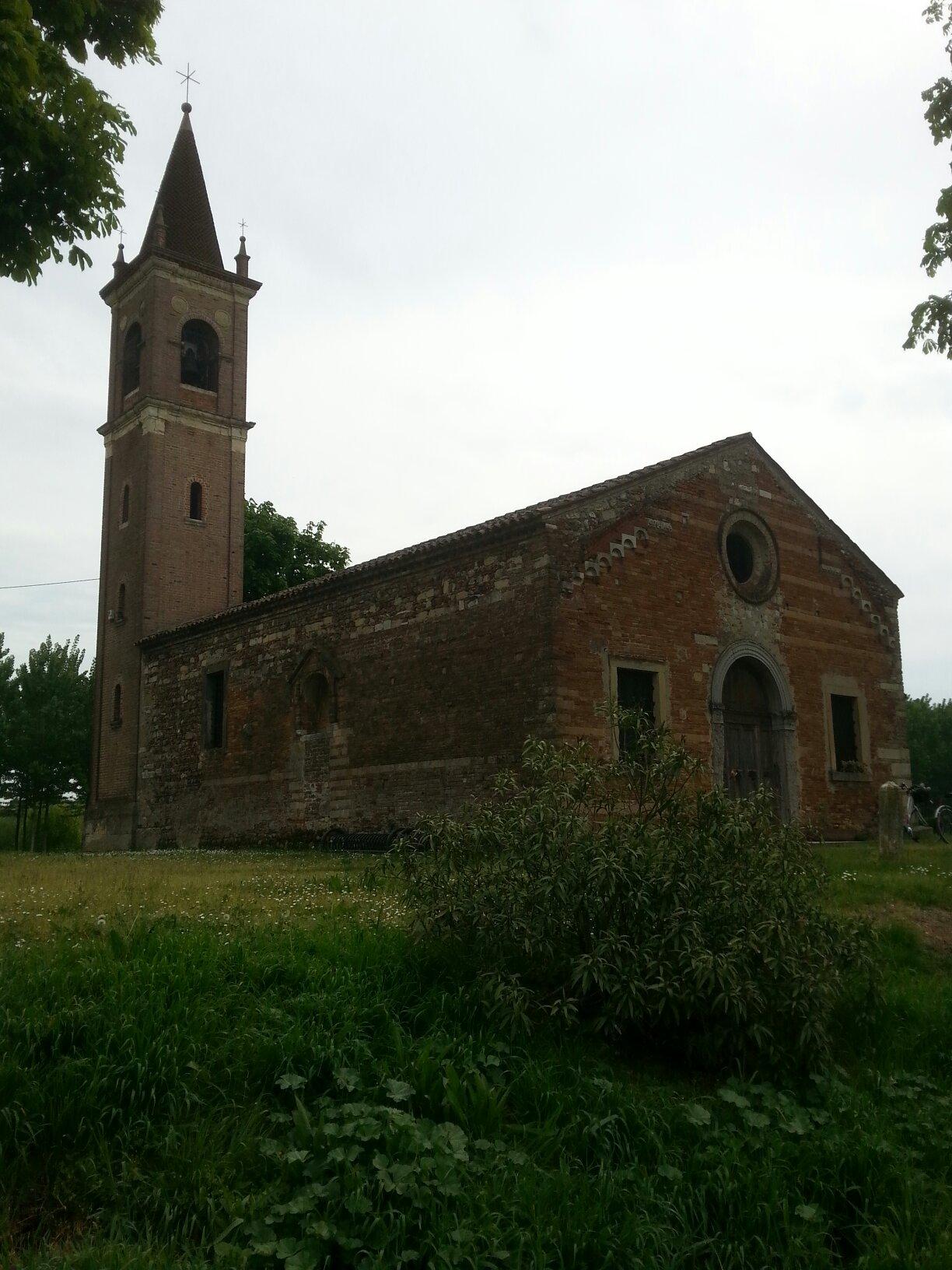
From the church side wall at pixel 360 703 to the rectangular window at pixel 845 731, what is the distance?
20.4 feet

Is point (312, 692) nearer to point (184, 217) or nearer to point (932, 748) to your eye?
point (184, 217)

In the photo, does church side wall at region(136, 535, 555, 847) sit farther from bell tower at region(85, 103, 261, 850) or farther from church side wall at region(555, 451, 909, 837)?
bell tower at region(85, 103, 261, 850)

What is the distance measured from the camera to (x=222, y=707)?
20234mm

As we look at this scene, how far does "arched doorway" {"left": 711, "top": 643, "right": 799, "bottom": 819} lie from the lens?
15578 millimetres

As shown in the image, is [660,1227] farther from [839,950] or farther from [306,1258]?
[839,950]

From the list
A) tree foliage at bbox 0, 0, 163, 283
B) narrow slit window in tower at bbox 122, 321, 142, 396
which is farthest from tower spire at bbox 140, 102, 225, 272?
tree foliage at bbox 0, 0, 163, 283

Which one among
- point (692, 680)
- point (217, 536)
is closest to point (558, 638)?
point (692, 680)

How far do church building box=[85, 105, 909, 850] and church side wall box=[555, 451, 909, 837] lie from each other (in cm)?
4

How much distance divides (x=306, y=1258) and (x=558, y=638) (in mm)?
9347

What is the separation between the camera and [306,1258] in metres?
4.33

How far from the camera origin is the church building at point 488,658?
45.2 ft

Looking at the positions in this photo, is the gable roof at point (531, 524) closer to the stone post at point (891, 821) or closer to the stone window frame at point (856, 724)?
the stone window frame at point (856, 724)

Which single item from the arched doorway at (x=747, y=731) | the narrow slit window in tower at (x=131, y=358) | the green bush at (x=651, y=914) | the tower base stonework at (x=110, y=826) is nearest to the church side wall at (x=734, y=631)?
the arched doorway at (x=747, y=731)

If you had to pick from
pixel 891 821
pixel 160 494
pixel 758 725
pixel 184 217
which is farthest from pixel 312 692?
pixel 184 217
